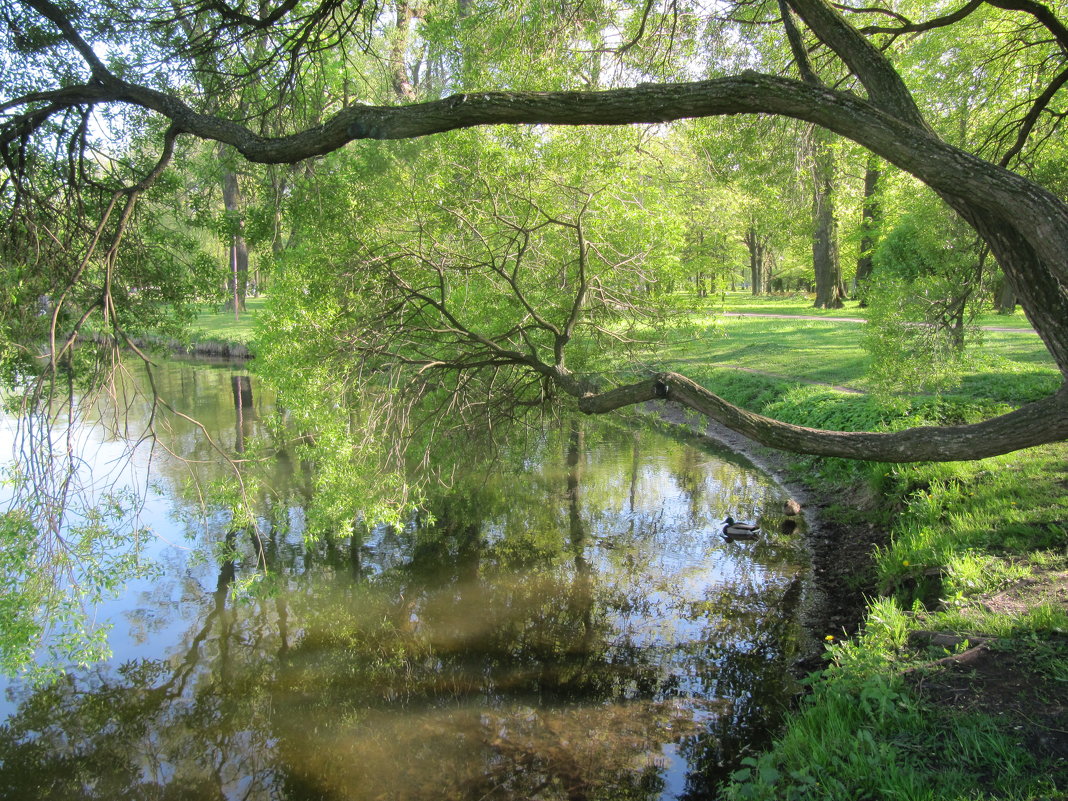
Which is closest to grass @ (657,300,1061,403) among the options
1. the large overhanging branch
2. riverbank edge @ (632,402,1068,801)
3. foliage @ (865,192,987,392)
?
foliage @ (865,192,987,392)

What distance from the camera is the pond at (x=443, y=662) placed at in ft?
19.6

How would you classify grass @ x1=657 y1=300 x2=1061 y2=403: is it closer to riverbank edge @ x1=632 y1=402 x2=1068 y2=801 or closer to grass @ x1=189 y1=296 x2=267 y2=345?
riverbank edge @ x1=632 y1=402 x2=1068 y2=801

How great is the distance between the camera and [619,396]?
18.8 ft

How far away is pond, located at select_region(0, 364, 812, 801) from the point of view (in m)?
5.98

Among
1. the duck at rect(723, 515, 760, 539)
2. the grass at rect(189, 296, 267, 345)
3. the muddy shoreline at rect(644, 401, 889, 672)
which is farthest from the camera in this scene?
the grass at rect(189, 296, 267, 345)

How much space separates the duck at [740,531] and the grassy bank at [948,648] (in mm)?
1298

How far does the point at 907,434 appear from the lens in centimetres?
455

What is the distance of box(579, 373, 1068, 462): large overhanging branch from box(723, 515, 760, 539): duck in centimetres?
556

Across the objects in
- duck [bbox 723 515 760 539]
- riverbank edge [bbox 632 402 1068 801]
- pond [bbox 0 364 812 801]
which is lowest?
pond [bbox 0 364 812 801]

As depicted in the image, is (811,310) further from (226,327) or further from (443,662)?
(226,327)

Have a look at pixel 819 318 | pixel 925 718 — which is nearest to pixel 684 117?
pixel 925 718

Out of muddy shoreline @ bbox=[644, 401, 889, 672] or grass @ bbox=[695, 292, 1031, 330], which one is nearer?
muddy shoreline @ bbox=[644, 401, 889, 672]

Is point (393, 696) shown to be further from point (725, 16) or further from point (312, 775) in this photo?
point (725, 16)

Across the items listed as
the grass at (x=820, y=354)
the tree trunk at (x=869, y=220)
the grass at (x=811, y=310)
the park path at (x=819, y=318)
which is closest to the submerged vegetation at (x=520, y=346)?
the grass at (x=820, y=354)
